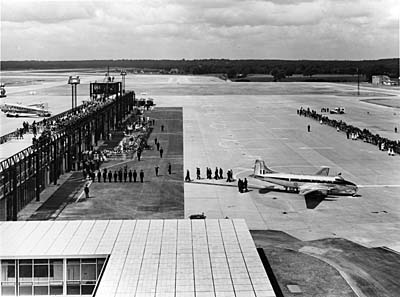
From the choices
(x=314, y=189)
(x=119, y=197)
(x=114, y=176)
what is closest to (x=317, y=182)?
(x=314, y=189)

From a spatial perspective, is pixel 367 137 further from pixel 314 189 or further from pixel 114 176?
pixel 114 176

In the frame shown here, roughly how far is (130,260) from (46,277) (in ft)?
12.5

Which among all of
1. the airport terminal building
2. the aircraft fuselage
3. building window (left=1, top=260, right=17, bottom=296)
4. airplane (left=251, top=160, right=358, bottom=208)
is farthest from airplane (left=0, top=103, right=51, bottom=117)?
building window (left=1, top=260, right=17, bottom=296)

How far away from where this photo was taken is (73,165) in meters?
66.1

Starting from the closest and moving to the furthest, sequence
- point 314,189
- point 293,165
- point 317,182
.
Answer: point 314,189 → point 317,182 → point 293,165

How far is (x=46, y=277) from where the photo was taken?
2555cm

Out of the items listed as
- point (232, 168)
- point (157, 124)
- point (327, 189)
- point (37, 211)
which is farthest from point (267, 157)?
point (157, 124)

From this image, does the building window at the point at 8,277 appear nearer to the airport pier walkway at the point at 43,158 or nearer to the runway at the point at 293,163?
the airport pier walkway at the point at 43,158

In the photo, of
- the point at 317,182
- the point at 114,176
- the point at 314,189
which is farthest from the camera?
the point at 114,176

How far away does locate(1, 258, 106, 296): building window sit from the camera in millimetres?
25375

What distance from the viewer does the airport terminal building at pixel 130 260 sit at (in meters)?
22.6

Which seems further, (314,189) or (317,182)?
(317,182)

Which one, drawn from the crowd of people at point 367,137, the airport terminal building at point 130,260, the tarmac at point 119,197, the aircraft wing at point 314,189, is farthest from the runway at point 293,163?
the airport terminal building at point 130,260

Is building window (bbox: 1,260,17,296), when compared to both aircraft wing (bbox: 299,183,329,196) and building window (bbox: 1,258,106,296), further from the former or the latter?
aircraft wing (bbox: 299,183,329,196)
